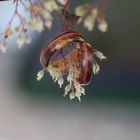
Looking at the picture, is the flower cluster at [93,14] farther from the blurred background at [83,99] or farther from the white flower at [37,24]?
the blurred background at [83,99]

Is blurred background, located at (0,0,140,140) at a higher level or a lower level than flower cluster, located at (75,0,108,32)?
higher

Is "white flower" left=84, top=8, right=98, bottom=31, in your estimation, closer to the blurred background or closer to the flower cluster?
the flower cluster

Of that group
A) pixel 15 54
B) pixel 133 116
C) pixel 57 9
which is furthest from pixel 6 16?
pixel 133 116

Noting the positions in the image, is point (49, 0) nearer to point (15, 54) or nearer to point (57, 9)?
point (57, 9)

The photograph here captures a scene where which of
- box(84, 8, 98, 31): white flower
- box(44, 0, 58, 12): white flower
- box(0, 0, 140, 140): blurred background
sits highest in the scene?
box(0, 0, 140, 140): blurred background

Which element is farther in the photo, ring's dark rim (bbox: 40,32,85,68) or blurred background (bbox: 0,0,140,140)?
blurred background (bbox: 0,0,140,140)

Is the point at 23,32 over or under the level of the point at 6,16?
under

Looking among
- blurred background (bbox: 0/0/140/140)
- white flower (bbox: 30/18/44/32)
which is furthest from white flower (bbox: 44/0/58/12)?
blurred background (bbox: 0/0/140/140)

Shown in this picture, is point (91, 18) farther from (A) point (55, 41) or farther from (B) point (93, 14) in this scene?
(A) point (55, 41)
